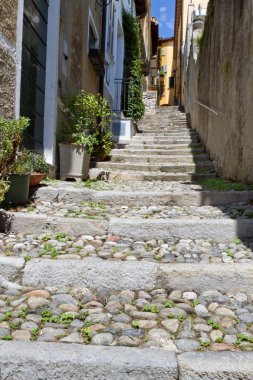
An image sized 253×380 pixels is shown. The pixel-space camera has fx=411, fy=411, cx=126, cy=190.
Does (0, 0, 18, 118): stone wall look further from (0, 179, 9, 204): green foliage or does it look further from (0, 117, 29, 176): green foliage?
(0, 179, 9, 204): green foliage

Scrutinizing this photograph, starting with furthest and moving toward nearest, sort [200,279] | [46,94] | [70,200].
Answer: [46,94], [70,200], [200,279]

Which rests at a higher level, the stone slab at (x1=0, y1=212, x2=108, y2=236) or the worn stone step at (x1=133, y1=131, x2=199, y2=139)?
the worn stone step at (x1=133, y1=131, x2=199, y2=139)

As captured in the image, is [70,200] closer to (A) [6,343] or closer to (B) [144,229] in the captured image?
(B) [144,229]

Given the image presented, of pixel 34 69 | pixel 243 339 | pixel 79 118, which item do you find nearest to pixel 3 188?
pixel 243 339

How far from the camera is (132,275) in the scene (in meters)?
2.41

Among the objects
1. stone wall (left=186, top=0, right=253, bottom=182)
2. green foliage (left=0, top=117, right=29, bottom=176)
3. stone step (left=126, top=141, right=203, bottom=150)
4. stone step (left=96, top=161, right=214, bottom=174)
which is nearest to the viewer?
green foliage (left=0, top=117, right=29, bottom=176)

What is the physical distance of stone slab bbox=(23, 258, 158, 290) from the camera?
2.40 meters

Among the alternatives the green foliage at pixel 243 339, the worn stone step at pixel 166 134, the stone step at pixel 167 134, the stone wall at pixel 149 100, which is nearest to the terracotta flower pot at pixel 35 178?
the green foliage at pixel 243 339

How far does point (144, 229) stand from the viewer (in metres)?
3.16

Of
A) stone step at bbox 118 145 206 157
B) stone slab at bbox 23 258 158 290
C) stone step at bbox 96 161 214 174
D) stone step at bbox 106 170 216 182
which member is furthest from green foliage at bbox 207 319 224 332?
stone step at bbox 118 145 206 157

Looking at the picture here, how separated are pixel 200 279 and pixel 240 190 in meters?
2.09

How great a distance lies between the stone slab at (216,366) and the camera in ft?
5.08

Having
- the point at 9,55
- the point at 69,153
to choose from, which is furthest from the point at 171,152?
the point at 9,55

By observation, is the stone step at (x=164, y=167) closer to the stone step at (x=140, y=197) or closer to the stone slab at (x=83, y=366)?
the stone step at (x=140, y=197)
